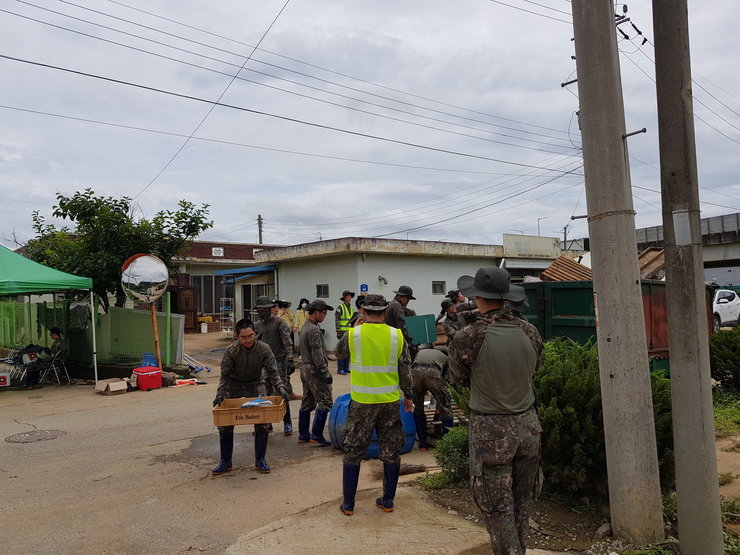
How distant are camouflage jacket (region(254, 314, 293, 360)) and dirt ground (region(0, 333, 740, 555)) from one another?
1129 millimetres

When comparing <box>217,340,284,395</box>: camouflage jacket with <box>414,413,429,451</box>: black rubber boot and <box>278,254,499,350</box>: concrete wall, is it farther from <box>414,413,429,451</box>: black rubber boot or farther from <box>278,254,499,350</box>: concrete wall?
<box>278,254,499,350</box>: concrete wall

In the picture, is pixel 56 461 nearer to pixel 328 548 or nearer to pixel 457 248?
pixel 328 548

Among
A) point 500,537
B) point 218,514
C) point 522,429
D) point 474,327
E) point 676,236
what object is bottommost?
point 218,514

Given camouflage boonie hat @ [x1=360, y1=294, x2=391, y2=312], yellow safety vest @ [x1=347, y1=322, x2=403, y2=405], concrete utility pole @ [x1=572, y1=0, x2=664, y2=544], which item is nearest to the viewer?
concrete utility pole @ [x1=572, y1=0, x2=664, y2=544]

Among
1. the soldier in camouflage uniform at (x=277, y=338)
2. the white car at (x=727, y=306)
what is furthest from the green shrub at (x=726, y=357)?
the white car at (x=727, y=306)

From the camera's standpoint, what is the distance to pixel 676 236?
12.1 ft

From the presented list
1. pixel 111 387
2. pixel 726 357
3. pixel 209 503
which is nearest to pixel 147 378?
pixel 111 387

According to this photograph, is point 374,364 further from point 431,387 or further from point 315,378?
point 315,378

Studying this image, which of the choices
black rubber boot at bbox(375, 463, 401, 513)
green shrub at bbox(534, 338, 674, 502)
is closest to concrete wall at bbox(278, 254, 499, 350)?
black rubber boot at bbox(375, 463, 401, 513)

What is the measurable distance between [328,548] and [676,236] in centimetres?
315

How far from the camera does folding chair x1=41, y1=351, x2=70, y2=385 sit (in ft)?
42.5

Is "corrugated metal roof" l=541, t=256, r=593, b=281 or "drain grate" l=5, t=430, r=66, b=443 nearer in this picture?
"drain grate" l=5, t=430, r=66, b=443

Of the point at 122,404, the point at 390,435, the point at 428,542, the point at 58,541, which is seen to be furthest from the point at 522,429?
the point at 122,404

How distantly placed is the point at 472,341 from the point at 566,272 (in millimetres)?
8177
